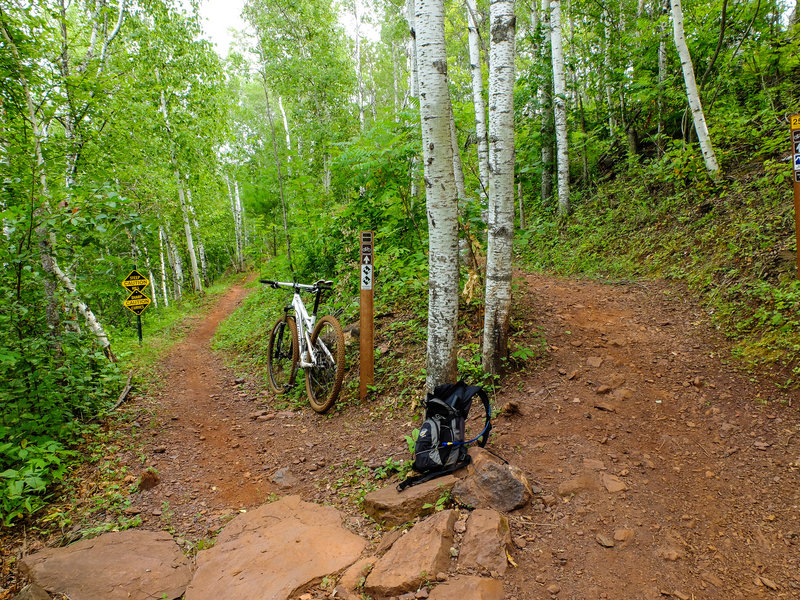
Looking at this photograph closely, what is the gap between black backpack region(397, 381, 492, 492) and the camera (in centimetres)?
323

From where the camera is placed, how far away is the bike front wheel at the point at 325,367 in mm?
5285

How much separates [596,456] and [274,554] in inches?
101

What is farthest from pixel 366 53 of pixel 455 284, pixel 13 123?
pixel 455 284

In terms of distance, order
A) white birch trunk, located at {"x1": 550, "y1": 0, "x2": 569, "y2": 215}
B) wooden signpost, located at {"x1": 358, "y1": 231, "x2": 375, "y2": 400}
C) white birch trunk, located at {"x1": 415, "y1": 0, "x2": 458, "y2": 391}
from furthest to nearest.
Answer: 1. white birch trunk, located at {"x1": 550, "y1": 0, "x2": 569, "y2": 215}
2. wooden signpost, located at {"x1": 358, "y1": 231, "x2": 375, "y2": 400}
3. white birch trunk, located at {"x1": 415, "y1": 0, "x2": 458, "y2": 391}

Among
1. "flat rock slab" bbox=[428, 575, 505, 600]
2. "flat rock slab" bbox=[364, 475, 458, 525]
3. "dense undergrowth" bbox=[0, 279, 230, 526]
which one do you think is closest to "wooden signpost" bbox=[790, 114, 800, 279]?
"flat rock slab" bbox=[364, 475, 458, 525]

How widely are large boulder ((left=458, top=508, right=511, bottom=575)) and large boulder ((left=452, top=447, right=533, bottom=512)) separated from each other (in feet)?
0.60

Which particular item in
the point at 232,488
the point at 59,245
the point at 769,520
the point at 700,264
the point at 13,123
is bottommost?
the point at 232,488

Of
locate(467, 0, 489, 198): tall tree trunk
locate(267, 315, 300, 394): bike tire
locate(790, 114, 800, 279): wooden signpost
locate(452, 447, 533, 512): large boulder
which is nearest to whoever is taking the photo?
locate(452, 447, 533, 512): large boulder

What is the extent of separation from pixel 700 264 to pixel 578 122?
8.23m

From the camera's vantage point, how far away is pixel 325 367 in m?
5.74

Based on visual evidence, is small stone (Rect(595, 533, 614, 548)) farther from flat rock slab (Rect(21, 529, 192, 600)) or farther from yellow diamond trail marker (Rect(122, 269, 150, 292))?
yellow diamond trail marker (Rect(122, 269, 150, 292))

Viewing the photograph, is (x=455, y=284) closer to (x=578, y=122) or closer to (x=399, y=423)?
(x=399, y=423)

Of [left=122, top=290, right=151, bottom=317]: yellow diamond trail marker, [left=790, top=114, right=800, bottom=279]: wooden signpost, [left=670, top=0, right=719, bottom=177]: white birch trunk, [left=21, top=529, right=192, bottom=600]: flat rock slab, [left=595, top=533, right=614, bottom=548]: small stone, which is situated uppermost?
[left=670, top=0, right=719, bottom=177]: white birch trunk

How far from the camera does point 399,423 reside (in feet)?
15.1
